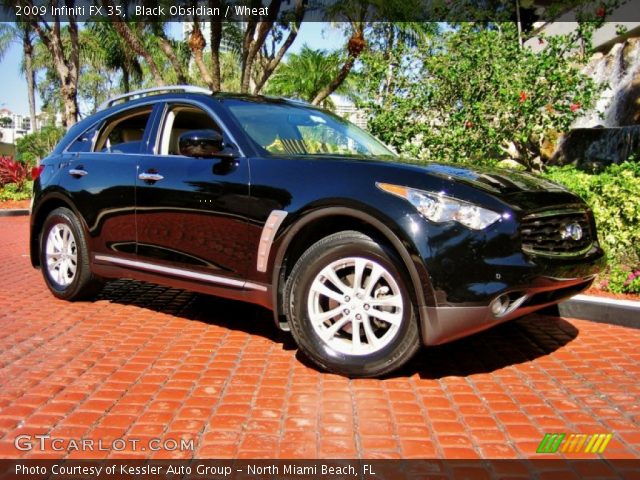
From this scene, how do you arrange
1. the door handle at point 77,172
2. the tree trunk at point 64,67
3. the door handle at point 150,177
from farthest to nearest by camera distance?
the tree trunk at point 64,67
the door handle at point 77,172
the door handle at point 150,177

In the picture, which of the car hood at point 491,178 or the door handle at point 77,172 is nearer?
the car hood at point 491,178

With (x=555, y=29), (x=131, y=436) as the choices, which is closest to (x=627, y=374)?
(x=131, y=436)

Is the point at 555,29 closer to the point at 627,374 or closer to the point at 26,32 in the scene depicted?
the point at 627,374

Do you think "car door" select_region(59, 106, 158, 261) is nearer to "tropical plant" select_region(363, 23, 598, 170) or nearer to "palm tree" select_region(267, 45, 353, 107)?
"tropical plant" select_region(363, 23, 598, 170)

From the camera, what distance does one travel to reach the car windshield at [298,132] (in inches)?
172

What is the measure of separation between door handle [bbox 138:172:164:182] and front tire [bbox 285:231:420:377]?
4.85 feet

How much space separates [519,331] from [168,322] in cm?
285

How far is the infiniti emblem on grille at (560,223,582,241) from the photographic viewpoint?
3.76 meters

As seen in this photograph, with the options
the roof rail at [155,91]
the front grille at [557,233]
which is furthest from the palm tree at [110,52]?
the front grille at [557,233]

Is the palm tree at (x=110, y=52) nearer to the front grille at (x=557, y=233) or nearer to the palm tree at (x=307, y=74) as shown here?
the palm tree at (x=307, y=74)

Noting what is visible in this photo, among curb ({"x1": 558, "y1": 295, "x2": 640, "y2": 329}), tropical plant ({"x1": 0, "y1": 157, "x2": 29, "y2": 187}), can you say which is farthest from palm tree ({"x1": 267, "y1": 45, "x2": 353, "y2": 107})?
curb ({"x1": 558, "y1": 295, "x2": 640, "y2": 329})

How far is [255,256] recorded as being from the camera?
4.04m

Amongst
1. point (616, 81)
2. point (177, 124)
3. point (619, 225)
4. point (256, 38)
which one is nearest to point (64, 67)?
point (256, 38)

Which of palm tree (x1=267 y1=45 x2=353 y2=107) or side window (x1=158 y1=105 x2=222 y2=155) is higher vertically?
palm tree (x1=267 y1=45 x2=353 y2=107)
